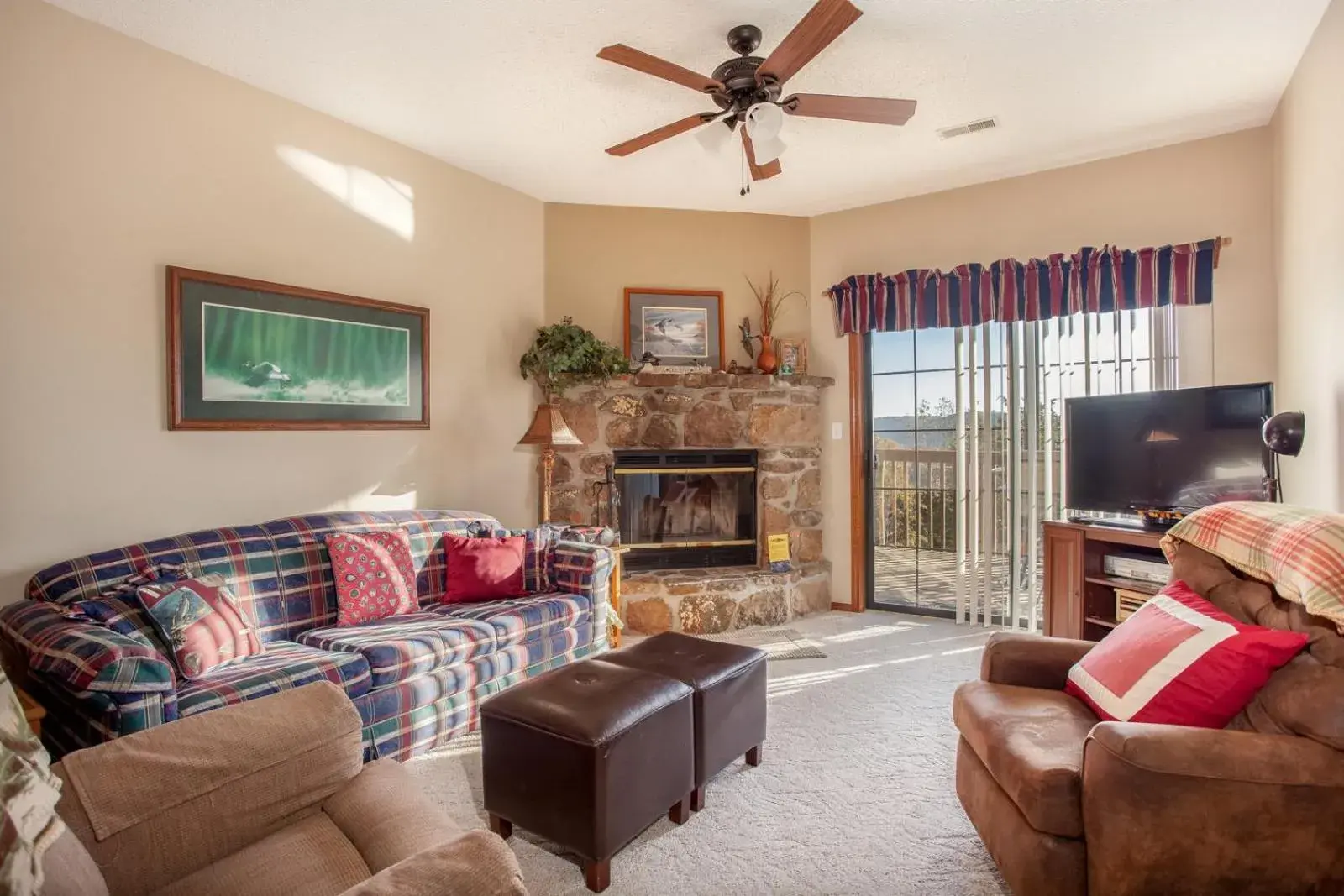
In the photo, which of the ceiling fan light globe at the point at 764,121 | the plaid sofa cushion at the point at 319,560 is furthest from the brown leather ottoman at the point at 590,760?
the ceiling fan light globe at the point at 764,121

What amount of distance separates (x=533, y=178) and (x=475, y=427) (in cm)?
155

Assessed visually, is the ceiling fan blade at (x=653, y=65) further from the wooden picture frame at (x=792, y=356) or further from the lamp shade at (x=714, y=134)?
the wooden picture frame at (x=792, y=356)

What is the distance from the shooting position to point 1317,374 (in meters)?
2.89

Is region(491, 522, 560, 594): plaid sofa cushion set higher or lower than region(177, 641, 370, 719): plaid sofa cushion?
higher

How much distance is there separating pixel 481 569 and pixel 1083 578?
302 centimetres

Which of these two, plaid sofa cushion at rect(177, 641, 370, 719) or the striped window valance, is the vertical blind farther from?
plaid sofa cushion at rect(177, 641, 370, 719)

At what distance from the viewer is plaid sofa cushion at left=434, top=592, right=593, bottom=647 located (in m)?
3.12

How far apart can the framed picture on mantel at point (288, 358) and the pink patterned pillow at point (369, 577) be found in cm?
67

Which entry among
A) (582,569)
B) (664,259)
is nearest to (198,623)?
(582,569)

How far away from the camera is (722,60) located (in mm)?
3004

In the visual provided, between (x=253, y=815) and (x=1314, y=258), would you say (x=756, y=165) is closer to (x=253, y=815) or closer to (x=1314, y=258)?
(x=1314, y=258)

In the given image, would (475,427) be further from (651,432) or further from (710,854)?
(710,854)

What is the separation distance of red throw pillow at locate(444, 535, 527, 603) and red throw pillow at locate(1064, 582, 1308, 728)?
2459 mm

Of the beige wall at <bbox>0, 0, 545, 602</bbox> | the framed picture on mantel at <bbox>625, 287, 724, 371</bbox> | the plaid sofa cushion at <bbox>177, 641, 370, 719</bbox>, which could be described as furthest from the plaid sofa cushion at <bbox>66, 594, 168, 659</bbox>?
the framed picture on mantel at <bbox>625, 287, 724, 371</bbox>
